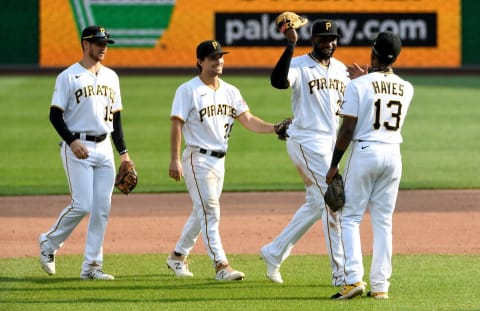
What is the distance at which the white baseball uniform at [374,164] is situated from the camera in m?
8.50

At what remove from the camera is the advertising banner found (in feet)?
101

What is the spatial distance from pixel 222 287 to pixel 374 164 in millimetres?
1696

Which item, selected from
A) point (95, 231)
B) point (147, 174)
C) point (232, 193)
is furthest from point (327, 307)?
point (147, 174)

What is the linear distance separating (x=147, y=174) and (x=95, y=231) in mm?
6878

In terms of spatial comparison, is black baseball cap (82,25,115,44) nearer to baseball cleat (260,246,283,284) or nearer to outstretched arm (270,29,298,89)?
outstretched arm (270,29,298,89)

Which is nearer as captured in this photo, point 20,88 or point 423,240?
point 423,240

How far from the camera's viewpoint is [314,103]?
933 cm

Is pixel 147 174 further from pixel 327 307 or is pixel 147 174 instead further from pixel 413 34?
pixel 413 34

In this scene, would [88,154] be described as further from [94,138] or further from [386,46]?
[386,46]

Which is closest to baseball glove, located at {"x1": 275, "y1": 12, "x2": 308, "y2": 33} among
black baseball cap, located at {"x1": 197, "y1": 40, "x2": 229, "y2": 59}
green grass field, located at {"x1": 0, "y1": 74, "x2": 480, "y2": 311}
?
black baseball cap, located at {"x1": 197, "y1": 40, "x2": 229, "y2": 59}

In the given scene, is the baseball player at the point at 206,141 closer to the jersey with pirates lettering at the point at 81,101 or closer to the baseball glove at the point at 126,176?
the baseball glove at the point at 126,176

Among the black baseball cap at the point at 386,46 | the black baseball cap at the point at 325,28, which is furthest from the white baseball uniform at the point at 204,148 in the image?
the black baseball cap at the point at 386,46

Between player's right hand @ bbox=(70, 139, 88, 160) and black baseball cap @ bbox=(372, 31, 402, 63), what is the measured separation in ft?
8.30

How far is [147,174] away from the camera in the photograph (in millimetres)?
16547
